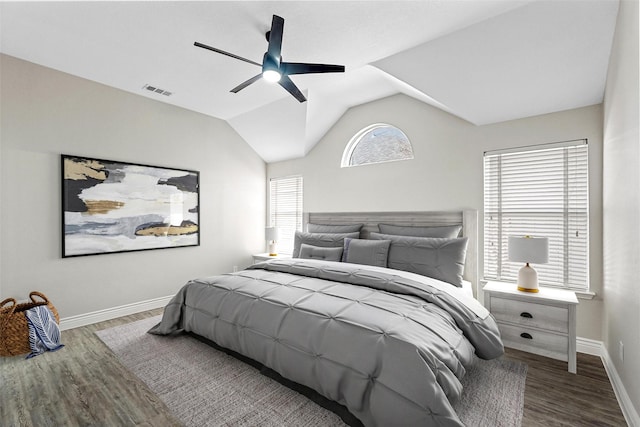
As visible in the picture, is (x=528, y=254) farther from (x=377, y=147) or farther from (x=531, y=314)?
(x=377, y=147)

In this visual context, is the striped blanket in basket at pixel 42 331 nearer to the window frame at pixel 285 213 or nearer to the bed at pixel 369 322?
the bed at pixel 369 322

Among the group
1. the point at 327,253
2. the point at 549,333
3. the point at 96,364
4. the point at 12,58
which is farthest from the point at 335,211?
the point at 12,58

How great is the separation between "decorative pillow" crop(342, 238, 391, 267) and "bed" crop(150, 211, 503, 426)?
0.01 meters

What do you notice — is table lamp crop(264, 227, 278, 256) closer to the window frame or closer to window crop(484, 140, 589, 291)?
the window frame

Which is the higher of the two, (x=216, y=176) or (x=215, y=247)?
(x=216, y=176)

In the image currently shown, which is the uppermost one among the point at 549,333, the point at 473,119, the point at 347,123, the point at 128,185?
the point at 347,123

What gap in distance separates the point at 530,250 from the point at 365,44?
2.28 m

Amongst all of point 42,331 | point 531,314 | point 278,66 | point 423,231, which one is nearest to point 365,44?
point 278,66

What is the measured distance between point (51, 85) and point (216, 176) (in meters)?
2.10

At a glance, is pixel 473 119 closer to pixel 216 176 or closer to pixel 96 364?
pixel 216 176

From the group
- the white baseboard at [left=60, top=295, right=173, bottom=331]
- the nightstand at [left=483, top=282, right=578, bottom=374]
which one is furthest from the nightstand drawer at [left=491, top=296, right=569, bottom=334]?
the white baseboard at [left=60, top=295, right=173, bottom=331]

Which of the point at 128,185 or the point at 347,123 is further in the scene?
the point at 347,123

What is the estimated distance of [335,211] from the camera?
4562 mm

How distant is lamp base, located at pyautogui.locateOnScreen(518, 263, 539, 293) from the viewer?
8.69ft
